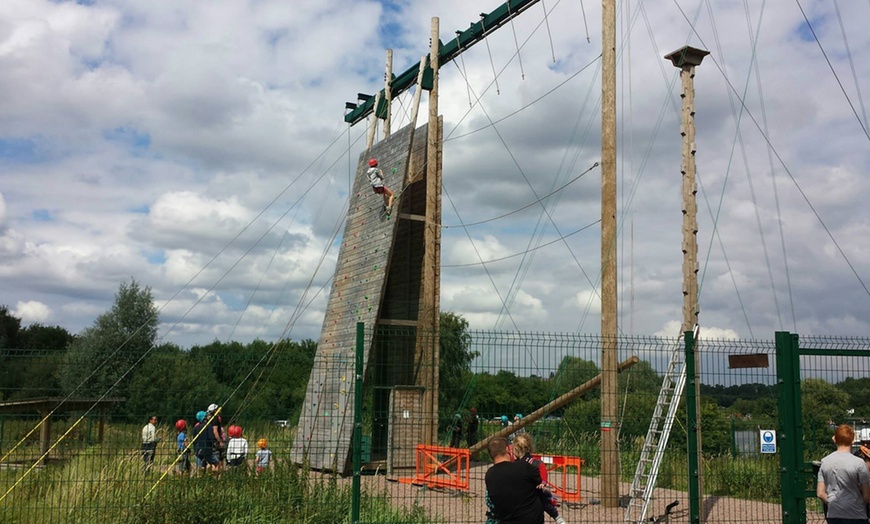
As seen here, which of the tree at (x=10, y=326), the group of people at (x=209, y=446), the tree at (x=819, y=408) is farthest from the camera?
the tree at (x=10, y=326)

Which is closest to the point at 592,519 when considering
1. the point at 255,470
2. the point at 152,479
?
the point at 255,470

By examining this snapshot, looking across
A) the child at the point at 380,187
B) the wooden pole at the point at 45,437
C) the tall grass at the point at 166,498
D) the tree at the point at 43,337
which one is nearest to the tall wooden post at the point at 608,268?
the tall grass at the point at 166,498

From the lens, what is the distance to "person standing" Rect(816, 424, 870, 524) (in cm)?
743

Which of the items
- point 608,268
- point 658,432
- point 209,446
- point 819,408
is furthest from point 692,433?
point 209,446

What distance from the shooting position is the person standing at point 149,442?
9445mm

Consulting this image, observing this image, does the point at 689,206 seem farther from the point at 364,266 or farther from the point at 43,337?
the point at 43,337

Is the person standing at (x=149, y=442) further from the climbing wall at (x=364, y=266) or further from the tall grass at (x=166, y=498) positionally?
the climbing wall at (x=364, y=266)

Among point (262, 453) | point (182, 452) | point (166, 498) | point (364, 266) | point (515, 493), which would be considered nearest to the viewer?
point (515, 493)

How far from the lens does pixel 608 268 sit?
13125 millimetres

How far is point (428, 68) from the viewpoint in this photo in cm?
1895

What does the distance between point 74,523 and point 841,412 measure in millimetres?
10031

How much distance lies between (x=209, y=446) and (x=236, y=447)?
1.62 metres

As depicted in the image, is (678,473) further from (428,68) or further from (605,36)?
(428,68)

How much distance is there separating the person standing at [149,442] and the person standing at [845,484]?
726 cm
